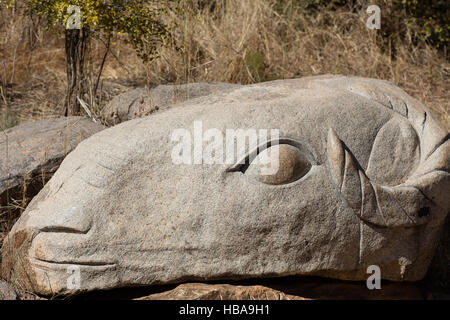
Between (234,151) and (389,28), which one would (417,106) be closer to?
(234,151)

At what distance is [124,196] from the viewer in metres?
2.82

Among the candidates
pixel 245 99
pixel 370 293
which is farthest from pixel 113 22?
pixel 370 293

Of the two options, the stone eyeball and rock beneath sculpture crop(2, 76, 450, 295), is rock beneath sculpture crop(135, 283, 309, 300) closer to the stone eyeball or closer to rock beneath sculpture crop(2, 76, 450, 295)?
rock beneath sculpture crop(2, 76, 450, 295)

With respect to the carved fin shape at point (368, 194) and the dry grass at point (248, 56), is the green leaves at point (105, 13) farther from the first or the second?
the carved fin shape at point (368, 194)

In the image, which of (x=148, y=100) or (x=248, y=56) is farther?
(x=248, y=56)

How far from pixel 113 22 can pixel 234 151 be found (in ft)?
7.26

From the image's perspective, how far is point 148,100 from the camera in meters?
4.70

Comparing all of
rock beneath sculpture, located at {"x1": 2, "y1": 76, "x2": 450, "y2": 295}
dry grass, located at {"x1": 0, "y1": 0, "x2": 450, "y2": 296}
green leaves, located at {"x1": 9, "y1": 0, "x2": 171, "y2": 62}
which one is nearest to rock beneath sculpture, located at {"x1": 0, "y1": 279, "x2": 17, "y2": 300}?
rock beneath sculpture, located at {"x1": 2, "y1": 76, "x2": 450, "y2": 295}

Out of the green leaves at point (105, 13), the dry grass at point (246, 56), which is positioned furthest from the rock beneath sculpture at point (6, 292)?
the dry grass at point (246, 56)

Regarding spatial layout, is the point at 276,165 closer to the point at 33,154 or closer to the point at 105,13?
the point at 33,154

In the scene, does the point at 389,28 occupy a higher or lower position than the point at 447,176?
higher

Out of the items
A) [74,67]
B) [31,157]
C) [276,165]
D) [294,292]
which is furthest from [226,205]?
[74,67]

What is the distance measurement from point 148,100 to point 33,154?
128 cm

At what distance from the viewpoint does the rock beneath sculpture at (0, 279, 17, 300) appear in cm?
288
